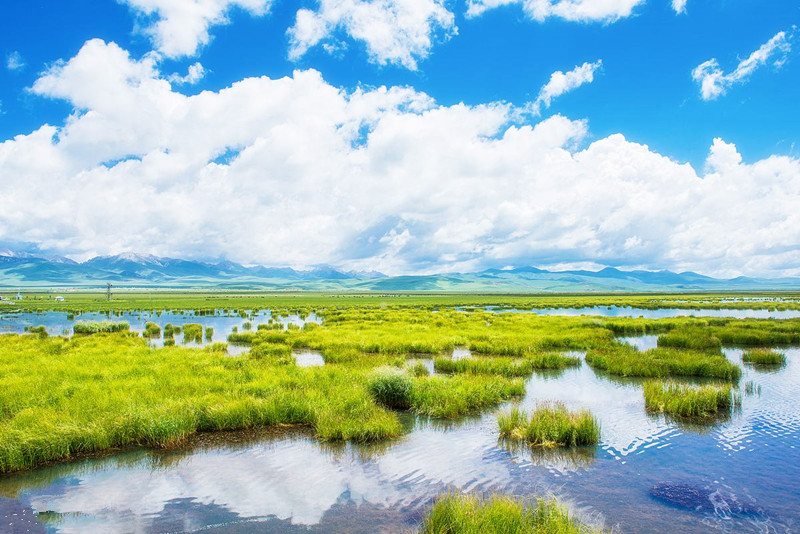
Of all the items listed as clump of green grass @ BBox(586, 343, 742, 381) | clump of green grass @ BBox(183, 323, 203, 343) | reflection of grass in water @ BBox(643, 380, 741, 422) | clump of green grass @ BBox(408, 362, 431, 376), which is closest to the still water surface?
reflection of grass in water @ BBox(643, 380, 741, 422)

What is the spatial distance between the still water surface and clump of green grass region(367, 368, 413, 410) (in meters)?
1.99

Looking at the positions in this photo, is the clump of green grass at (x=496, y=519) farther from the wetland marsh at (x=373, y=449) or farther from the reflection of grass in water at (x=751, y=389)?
the reflection of grass in water at (x=751, y=389)

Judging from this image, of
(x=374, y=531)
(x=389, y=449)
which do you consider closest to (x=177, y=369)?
(x=389, y=449)

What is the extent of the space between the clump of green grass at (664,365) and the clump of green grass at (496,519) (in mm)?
15614

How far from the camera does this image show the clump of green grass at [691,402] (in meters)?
15.1

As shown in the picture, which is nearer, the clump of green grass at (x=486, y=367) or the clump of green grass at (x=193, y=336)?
the clump of green grass at (x=486, y=367)

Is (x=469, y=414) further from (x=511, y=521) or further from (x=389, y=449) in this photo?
(x=511, y=521)

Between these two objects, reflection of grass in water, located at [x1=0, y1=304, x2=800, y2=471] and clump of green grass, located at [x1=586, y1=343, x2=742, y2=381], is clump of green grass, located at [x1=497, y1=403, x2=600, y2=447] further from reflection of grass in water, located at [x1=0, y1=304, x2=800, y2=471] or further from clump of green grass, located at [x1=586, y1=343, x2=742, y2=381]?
clump of green grass, located at [x1=586, y1=343, x2=742, y2=381]

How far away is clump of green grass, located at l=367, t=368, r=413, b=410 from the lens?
53.8ft

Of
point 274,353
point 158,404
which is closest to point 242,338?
point 274,353

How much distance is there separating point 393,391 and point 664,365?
14.6 m

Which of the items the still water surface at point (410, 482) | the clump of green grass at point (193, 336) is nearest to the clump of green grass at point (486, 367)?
the still water surface at point (410, 482)

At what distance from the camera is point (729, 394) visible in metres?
15.9

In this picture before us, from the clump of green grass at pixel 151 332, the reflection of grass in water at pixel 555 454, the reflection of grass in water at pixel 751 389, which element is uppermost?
the reflection of grass in water at pixel 751 389
